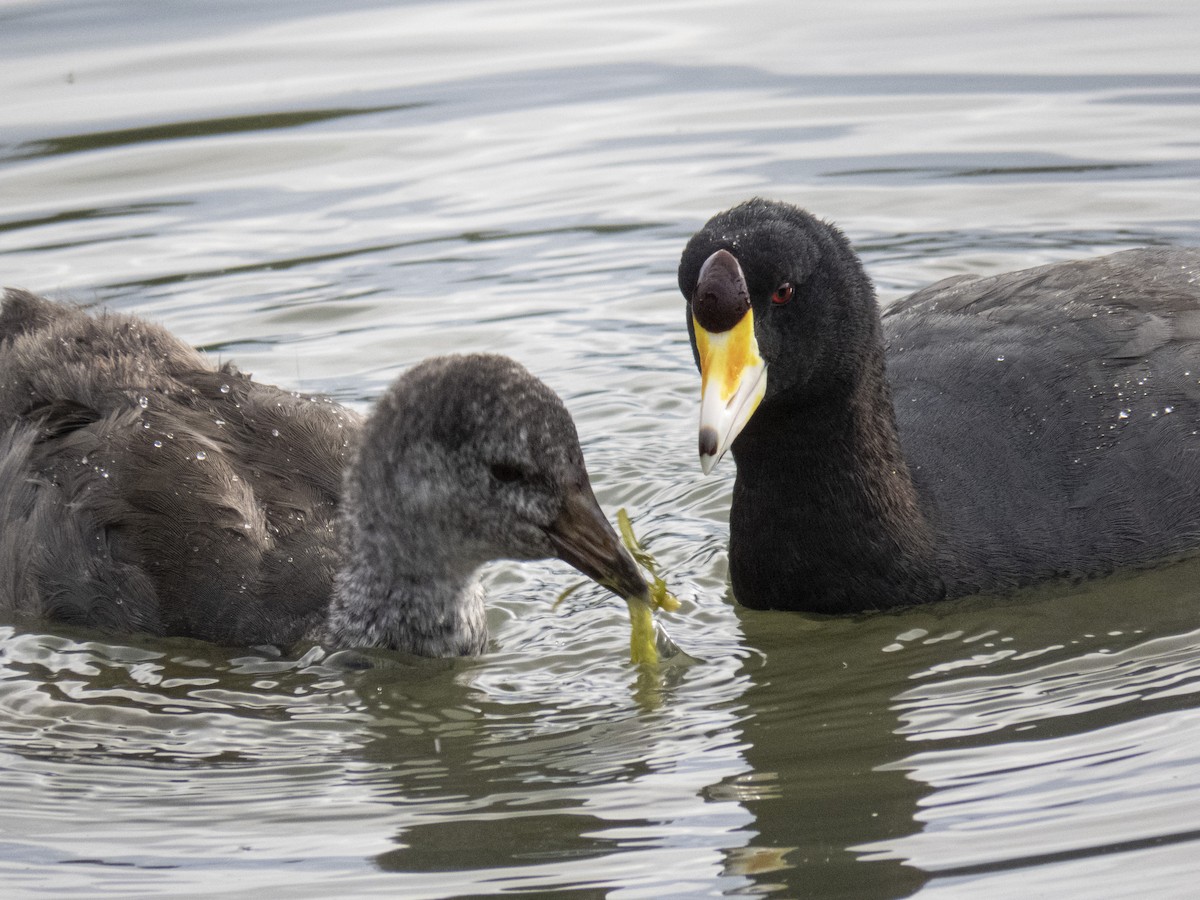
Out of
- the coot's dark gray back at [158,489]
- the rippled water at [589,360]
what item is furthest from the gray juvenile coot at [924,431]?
the coot's dark gray back at [158,489]

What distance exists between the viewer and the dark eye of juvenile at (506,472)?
16.6 ft

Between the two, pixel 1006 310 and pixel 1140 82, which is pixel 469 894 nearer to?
pixel 1006 310

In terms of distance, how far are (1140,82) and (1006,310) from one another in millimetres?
4963

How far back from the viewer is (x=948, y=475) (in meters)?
5.98

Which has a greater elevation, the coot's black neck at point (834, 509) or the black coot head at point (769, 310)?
the black coot head at point (769, 310)

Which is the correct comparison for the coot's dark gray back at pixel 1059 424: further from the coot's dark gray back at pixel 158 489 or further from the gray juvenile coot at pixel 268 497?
the coot's dark gray back at pixel 158 489

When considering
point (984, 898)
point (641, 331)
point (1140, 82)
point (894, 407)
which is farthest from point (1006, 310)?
point (1140, 82)

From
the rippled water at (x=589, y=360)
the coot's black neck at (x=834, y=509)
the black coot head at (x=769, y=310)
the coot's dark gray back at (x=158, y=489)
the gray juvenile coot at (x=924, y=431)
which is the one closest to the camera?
the rippled water at (x=589, y=360)

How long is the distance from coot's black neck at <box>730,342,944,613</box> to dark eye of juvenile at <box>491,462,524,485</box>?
97cm

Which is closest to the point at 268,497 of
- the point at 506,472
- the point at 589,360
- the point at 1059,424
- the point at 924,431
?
the point at 506,472

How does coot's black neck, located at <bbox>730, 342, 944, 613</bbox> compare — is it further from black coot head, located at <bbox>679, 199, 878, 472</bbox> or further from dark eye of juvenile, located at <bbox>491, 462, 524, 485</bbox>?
dark eye of juvenile, located at <bbox>491, 462, 524, 485</bbox>

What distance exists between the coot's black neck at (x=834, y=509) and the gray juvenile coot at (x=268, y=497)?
898 mm

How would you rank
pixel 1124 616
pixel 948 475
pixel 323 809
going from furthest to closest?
1. pixel 948 475
2. pixel 1124 616
3. pixel 323 809

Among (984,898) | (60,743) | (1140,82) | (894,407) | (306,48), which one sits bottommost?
(984,898)
